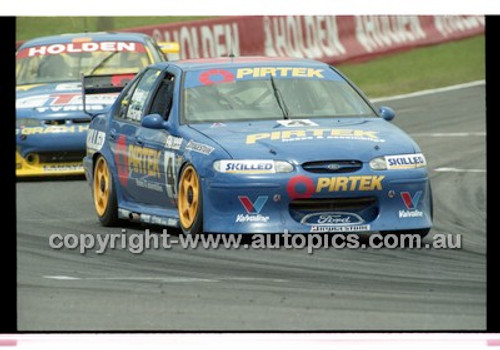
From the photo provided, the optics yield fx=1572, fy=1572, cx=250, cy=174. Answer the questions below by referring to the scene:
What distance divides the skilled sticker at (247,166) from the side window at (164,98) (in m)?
1.38

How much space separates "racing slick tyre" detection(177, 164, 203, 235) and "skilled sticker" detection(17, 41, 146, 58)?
6.24 meters

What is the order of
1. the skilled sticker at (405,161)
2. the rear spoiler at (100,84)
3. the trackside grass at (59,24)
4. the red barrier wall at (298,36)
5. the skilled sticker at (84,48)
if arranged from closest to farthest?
the skilled sticker at (405,161), the rear spoiler at (100,84), the skilled sticker at (84,48), the red barrier wall at (298,36), the trackside grass at (59,24)

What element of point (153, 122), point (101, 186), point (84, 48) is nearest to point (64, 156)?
point (84, 48)

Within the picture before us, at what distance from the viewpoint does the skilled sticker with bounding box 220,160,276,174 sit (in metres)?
10.5

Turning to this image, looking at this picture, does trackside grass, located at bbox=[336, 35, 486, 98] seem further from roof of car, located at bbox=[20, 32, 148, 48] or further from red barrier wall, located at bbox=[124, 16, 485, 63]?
roof of car, located at bbox=[20, 32, 148, 48]

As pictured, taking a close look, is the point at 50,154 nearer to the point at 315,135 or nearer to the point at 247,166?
the point at 315,135

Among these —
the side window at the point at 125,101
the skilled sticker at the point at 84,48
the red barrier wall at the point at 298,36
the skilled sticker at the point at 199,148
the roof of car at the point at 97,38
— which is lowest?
the skilled sticker at the point at 199,148

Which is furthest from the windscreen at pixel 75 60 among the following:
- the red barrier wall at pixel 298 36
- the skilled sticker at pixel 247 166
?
the red barrier wall at pixel 298 36

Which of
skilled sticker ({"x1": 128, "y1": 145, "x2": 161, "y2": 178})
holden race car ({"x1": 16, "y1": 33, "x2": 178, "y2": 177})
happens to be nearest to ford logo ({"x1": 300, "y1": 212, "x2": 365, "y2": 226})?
skilled sticker ({"x1": 128, "y1": 145, "x2": 161, "y2": 178})

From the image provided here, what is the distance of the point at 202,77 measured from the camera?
11.8 metres

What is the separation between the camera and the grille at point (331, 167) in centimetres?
1050

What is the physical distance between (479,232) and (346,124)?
4.59 feet

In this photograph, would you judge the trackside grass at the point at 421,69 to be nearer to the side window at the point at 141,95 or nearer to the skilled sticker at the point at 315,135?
the side window at the point at 141,95
